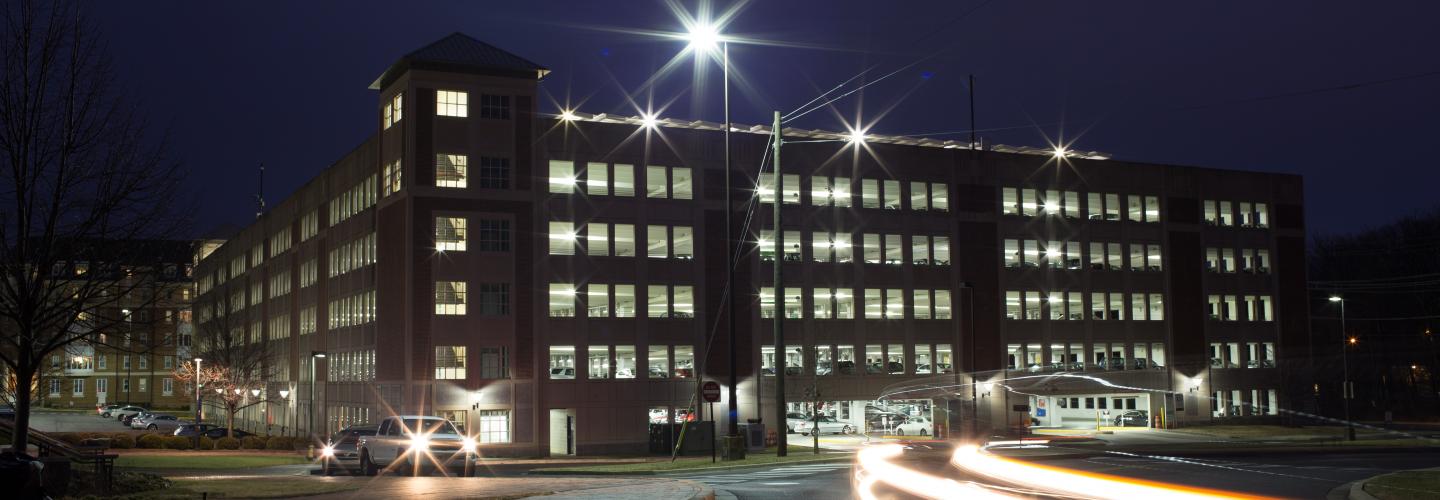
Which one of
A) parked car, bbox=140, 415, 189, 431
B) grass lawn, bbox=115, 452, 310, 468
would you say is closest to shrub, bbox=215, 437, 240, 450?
grass lawn, bbox=115, 452, 310, 468

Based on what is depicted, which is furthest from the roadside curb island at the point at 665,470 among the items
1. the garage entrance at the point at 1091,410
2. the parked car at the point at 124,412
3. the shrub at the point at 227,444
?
the parked car at the point at 124,412

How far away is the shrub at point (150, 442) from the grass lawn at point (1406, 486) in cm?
4420

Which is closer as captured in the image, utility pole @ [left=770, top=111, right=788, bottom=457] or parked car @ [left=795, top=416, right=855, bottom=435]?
utility pole @ [left=770, top=111, right=788, bottom=457]

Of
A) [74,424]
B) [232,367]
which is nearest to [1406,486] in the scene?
[232,367]

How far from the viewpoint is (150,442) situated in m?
49.8

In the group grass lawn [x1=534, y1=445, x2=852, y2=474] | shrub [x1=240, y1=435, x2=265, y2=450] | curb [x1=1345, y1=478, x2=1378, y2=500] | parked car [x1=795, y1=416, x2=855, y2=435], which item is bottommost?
parked car [x1=795, y1=416, x2=855, y2=435]

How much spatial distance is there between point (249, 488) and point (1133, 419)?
58.5 meters

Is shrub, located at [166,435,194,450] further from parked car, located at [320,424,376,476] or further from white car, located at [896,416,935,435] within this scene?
white car, located at [896,416,935,435]

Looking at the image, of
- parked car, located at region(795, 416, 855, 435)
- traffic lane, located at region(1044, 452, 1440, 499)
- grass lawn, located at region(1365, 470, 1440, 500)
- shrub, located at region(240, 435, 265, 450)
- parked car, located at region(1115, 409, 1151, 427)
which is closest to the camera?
grass lawn, located at region(1365, 470, 1440, 500)

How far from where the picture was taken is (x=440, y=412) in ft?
176

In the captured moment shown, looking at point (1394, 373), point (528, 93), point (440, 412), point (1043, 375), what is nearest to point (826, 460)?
point (440, 412)

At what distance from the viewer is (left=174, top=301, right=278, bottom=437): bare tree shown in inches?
2815

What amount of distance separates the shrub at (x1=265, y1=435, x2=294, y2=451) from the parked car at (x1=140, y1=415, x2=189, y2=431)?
87.0 ft

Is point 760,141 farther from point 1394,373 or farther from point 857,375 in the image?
point 1394,373
